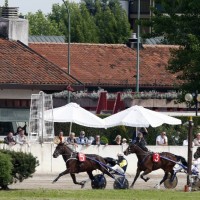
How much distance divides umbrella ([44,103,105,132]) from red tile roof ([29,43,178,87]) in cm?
2604

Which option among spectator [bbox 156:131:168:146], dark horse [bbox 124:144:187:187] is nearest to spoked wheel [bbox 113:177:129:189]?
dark horse [bbox 124:144:187:187]

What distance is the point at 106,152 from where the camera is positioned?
4681 centimetres

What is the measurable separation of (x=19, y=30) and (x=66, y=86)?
6989mm

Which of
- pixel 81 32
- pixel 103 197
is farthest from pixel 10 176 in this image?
pixel 81 32

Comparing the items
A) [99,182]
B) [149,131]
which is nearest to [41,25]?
[149,131]

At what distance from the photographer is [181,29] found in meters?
52.6

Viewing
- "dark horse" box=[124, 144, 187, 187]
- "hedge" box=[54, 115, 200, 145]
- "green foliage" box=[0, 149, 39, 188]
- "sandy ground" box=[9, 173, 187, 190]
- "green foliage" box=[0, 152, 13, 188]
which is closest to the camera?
"green foliage" box=[0, 152, 13, 188]

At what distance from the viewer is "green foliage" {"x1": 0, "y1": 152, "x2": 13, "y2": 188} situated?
33844 millimetres

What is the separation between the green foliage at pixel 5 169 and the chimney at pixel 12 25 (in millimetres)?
31757

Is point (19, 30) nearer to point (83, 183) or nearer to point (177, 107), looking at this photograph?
point (177, 107)

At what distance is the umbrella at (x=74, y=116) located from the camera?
5145 cm

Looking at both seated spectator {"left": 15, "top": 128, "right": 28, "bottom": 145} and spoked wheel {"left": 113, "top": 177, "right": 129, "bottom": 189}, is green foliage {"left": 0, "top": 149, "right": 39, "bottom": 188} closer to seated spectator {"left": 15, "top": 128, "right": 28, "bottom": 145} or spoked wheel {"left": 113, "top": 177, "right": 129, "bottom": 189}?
spoked wheel {"left": 113, "top": 177, "right": 129, "bottom": 189}

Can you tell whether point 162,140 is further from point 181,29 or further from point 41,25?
point 41,25

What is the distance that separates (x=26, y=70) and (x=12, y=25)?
4823 mm
